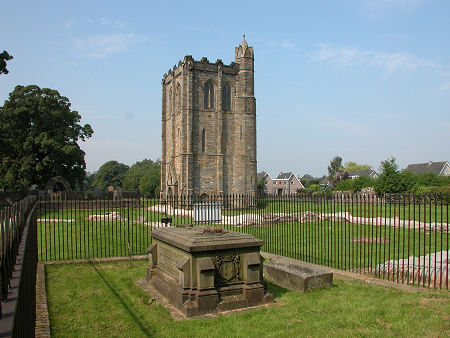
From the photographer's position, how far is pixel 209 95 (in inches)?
1706

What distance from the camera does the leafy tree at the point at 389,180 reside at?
44219 mm

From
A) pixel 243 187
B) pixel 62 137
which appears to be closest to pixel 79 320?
pixel 243 187

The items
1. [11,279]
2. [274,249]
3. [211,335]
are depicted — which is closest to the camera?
[11,279]

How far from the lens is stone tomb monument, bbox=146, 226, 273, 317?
711 cm

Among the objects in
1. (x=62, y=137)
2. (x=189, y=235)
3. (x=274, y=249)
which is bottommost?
(x=274, y=249)

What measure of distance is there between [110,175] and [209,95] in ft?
297

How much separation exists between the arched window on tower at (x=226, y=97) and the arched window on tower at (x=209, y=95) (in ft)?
4.17


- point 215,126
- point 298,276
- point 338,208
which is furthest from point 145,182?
point 298,276

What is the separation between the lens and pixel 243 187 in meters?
43.5

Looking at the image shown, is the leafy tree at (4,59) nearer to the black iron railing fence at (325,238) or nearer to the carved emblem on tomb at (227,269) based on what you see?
the black iron railing fence at (325,238)

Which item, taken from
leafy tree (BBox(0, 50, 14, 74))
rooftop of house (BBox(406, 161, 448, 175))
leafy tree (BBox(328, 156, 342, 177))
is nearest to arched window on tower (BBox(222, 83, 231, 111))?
leafy tree (BBox(0, 50, 14, 74))

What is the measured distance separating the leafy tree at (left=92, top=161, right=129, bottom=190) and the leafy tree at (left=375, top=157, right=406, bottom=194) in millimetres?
90755

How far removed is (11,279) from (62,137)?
45940mm

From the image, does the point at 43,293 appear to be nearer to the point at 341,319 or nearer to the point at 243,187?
the point at 341,319
